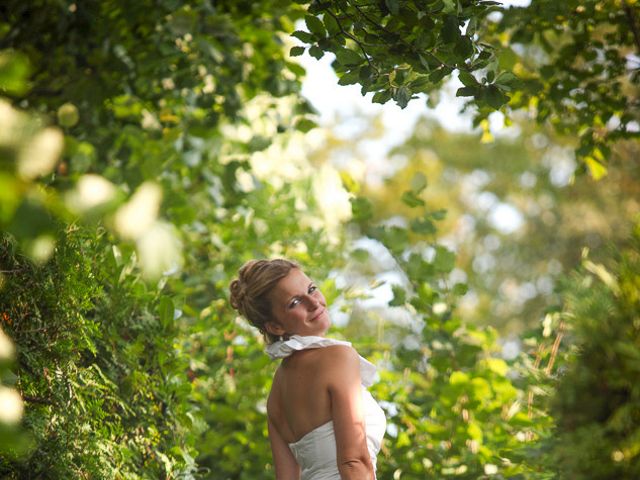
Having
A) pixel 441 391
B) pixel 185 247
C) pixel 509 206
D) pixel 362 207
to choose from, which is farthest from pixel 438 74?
pixel 509 206

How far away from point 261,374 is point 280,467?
1412mm

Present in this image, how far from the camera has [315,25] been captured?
2.73 m

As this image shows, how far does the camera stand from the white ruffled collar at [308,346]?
269 centimetres

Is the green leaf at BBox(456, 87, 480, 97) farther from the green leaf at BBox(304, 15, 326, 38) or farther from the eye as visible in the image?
the eye


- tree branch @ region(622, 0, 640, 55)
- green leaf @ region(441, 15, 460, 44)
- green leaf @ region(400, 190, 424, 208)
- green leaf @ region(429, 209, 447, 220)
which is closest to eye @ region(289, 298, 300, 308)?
green leaf @ region(441, 15, 460, 44)

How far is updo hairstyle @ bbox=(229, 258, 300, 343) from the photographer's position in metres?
2.87

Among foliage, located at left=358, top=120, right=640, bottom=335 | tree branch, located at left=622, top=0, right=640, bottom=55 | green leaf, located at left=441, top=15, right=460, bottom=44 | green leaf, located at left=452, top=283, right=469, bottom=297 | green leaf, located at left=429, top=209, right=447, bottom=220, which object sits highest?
green leaf, located at left=441, top=15, right=460, bottom=44

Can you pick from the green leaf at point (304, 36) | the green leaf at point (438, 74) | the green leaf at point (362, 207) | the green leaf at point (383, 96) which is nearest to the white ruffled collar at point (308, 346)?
the green leaf at point (383, 96)

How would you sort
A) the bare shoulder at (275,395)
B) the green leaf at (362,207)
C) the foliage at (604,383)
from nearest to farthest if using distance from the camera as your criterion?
the foliage at (604,383) < the bare shoulder at (275,395) < the green leaf at (362,207)

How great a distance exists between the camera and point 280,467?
2809mm

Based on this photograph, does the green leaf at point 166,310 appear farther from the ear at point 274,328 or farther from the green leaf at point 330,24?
the green leaf at point 330,24

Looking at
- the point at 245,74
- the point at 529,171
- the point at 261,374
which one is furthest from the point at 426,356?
the point at 529,171

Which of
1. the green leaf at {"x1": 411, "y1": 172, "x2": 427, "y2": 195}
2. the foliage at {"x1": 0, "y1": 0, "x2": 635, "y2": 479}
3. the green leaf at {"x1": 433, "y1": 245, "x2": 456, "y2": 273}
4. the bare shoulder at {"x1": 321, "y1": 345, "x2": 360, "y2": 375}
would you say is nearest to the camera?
the foliage at {"x1": 0, "y1": 0, "x2": 635, "y2": 479}

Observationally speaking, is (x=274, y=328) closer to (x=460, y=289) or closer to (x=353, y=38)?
(x=353, y=38)
